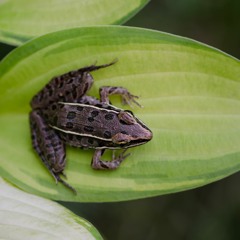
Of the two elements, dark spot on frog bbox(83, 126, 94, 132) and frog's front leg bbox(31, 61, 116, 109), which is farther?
dark spot on frog bbox(83, 126, 94, 132)

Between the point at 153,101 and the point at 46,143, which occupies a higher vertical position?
the point at 153,101

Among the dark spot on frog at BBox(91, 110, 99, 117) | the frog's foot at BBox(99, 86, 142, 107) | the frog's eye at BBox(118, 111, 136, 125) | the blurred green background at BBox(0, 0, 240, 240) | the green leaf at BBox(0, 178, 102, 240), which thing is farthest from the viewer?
the blurred green background at BBox(0, 0, 240, 240)

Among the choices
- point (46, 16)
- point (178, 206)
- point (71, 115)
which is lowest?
point (178, 206)

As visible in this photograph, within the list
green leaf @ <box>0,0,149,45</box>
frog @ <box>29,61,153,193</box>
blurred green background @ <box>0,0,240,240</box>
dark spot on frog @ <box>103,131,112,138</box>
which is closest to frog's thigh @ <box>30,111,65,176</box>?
frog @ <box>29,61,153,193</box>

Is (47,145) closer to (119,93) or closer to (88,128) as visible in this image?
(88,128)

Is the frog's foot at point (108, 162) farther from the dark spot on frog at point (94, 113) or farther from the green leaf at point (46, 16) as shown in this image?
the green leaf at point (46, 16)

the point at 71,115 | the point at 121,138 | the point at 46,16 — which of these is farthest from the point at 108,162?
the point at 46,16

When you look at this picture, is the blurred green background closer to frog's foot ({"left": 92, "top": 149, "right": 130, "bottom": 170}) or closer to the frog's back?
the frog's back
